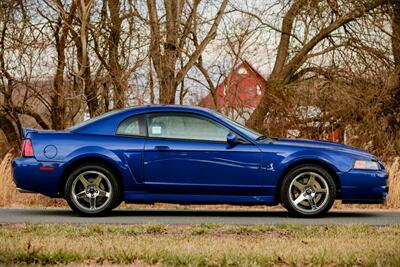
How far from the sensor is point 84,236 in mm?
8672

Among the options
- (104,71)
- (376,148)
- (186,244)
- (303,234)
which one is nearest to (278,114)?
(376,148)

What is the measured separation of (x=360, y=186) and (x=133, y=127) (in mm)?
3076

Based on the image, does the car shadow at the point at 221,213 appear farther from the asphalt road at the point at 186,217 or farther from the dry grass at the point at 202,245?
the dry grass at the point at 202,245

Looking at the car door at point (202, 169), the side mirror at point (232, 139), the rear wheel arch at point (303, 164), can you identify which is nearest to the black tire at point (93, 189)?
the car door at point (202, 169)

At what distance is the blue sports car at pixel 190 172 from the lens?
36.8 ft

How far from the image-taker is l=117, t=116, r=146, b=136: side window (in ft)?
37.7

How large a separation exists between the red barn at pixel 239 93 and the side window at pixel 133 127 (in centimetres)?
999

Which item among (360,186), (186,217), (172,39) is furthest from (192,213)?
(172,39)

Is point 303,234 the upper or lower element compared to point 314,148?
lower

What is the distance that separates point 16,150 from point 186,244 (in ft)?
49.7

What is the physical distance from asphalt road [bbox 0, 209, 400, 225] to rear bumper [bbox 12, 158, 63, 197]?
0.38m

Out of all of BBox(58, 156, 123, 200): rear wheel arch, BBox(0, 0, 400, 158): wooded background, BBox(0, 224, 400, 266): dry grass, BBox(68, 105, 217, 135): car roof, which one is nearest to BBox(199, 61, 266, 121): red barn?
BBox(0, 0, 400, 158): wooded background

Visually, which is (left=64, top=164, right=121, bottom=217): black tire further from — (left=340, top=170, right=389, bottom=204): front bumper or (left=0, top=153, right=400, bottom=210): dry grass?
(left=0, top=153, right=400, bottom=210): dry grass

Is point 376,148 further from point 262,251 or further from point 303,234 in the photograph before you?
point 262,251
